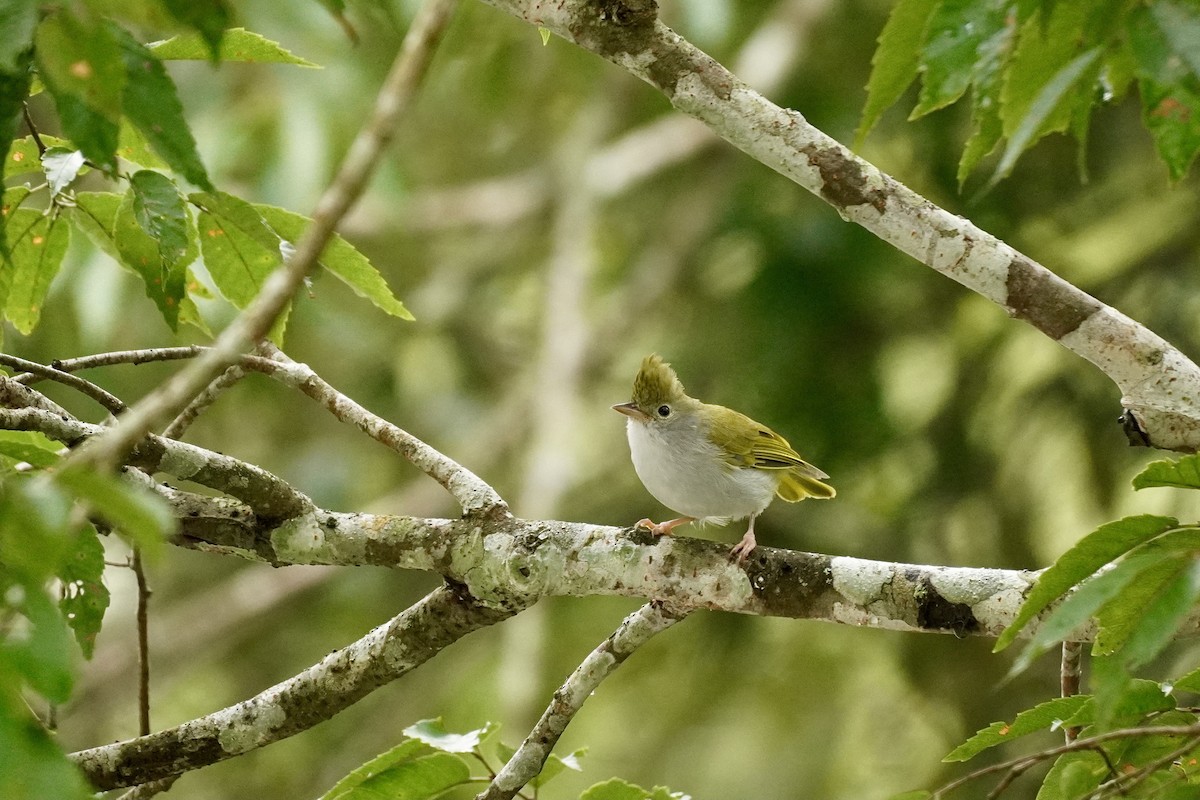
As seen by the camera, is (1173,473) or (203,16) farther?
(1173,473)

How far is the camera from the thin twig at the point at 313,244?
4.14ft

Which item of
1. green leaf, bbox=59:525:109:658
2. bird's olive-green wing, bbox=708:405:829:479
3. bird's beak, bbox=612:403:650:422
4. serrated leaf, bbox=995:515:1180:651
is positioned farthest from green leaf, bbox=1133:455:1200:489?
bird's beak, bbox=612:403:650:422

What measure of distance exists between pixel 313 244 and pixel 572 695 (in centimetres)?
145

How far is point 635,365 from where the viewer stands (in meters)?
8.08

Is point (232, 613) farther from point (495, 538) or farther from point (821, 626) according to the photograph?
point (495, 538)

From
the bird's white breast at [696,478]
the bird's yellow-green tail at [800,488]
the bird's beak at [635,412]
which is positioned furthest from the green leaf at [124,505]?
the bird's yellow-green tail at [800,488]

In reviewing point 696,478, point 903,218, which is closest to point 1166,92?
point 903,218

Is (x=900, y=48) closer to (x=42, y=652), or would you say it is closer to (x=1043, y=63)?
(x=1043, y=63)

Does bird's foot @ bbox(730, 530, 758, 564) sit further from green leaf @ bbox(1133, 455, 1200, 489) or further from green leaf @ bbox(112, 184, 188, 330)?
green leaf @ bbox(112, 184, 188, 330)

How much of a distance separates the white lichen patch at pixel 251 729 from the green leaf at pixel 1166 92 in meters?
1.97

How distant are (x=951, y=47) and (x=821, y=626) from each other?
18.1 ft

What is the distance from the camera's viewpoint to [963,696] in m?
5.46

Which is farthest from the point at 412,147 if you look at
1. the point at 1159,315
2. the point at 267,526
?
the point at 267,526

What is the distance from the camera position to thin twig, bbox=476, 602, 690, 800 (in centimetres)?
245
